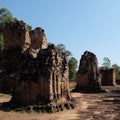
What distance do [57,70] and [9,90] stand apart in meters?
8.63

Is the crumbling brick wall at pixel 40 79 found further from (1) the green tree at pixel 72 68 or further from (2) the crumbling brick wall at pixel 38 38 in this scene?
(1) the green tree at pixel 72 68

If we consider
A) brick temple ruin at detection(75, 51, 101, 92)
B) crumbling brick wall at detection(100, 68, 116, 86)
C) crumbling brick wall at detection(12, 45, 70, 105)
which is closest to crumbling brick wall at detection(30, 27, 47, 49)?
brick temple ruin at detection(75, 51, 101, 92)

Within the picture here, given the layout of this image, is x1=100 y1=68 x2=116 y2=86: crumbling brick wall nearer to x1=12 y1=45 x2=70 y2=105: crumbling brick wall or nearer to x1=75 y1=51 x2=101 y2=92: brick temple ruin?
x1=75 y1=51 x2=101 y2=92: brick temple ruin

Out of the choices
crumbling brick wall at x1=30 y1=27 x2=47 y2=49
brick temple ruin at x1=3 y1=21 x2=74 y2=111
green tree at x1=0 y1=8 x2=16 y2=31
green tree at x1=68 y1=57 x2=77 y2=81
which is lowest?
brick temple ruin at x1=3 y1=21 x2=74 y2=111

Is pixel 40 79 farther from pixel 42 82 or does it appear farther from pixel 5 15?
pixel 5 15

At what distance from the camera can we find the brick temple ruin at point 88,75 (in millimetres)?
26531

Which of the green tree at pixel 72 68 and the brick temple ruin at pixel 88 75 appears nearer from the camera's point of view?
the brick temple ruin at pixel 88 75

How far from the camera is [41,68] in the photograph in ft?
43.4

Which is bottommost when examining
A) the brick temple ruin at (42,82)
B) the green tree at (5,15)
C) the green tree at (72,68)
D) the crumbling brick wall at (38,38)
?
the brick temple ruin at (42,82)

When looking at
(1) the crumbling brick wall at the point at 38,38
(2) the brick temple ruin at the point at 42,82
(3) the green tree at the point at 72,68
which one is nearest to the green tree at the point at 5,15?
(1) the crumbling brick wall at the point at 38,38

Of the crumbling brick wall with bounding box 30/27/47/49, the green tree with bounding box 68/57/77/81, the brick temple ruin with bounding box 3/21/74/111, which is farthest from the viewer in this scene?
the green tree with bounding box 68/57/77/81

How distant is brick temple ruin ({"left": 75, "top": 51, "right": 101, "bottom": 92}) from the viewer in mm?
26531

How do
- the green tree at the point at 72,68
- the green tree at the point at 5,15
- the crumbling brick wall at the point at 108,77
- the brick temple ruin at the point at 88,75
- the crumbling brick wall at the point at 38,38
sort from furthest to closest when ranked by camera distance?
the green tree at the point at 72,68 → the green tree at the point at 5,15 → the crumbling brick wall at the point at 108,77 → the crumbling brick wall at the point at 38,38 → the brick temple ruin at the point at 88,75

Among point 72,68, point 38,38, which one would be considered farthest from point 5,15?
point 72,68
